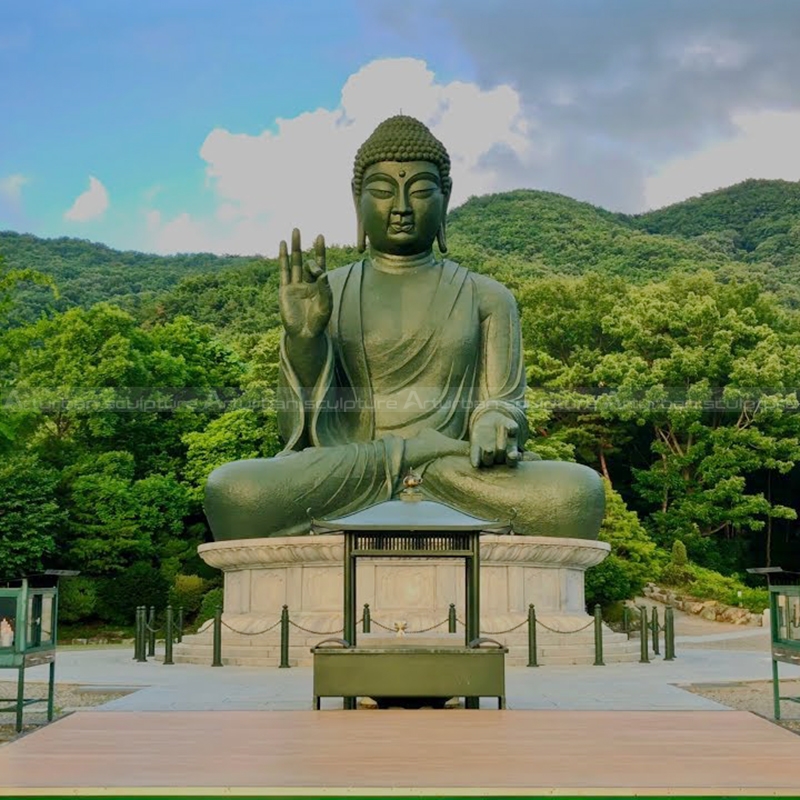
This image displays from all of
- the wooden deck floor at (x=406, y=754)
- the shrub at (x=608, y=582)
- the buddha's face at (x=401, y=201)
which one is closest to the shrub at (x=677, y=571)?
the shrub at (x=608, y=582)

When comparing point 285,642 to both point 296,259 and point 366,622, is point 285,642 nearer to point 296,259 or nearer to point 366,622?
point 366,622

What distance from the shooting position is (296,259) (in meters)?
13.5

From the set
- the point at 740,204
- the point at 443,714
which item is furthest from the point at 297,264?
the point at 740,204

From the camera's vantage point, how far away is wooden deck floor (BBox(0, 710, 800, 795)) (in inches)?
167

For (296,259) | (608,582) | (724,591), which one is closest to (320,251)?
(296,259)

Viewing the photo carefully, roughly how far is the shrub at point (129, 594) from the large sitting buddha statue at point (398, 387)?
37.1 ft

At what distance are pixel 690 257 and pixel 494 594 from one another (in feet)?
122

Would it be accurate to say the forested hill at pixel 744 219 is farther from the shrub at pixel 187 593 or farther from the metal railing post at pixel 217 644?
the metal railing post at pixel 217 644

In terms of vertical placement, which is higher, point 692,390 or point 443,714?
point 692,390

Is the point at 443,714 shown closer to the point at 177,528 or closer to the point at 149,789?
the point at 149,789

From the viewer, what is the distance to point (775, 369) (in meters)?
30.5

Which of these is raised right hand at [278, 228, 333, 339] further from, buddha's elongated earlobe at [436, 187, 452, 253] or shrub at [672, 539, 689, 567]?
shrub at [672, 539, 689, 567]

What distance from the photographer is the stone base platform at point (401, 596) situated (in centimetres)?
1286

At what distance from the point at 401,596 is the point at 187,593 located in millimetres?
12803
